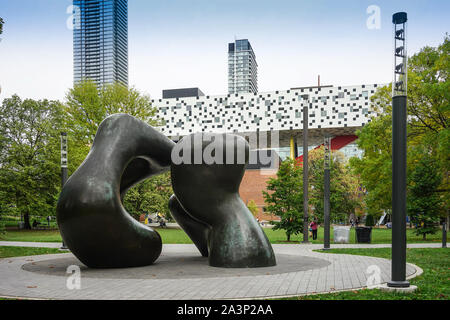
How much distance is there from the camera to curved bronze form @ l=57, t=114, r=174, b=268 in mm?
10391

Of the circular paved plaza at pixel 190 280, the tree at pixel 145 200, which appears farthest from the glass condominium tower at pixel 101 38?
the circular paved plaza at pixel 190 280

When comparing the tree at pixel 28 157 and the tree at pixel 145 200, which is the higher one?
the tree at pixel 28 157

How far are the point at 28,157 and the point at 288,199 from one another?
983 inches

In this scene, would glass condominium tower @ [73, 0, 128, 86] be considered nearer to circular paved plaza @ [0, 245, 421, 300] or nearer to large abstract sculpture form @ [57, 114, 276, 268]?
large abstract sculpture form @ [57, 114, 276, 268]

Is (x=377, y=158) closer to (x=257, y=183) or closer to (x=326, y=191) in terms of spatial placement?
(x=326, y=191)

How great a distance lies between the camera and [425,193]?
81.7 feet

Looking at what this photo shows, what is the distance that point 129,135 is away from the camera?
1180 cm

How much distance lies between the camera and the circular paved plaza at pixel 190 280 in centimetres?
767

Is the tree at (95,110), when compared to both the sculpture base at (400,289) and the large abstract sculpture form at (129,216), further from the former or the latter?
the sculpture base at (400,289)

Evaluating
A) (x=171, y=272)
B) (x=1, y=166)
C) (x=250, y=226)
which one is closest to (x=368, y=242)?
(x=250, y=226)

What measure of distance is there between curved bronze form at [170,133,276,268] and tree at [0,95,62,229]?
26.5 meters

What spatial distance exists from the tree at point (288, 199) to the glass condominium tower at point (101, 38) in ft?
47.6

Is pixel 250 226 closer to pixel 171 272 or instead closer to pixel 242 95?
pixel 171 272

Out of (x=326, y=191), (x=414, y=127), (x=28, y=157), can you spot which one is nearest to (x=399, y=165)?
(x=326, y=191)
